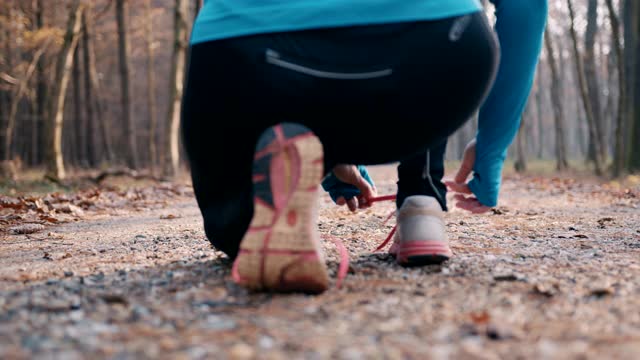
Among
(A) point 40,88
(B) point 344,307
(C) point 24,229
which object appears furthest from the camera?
(A) point 40,88

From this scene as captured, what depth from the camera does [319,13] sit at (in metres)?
1.81

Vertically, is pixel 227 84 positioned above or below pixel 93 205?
above

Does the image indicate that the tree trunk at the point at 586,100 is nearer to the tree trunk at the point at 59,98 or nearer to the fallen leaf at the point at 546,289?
the tree trunk at the point at 59,98

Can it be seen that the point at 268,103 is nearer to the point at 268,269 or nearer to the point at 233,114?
the point at 233,114

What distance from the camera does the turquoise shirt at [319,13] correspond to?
1.80m

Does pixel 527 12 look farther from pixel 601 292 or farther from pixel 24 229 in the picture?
pixel 24 229

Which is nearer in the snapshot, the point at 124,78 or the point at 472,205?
the point at 472,205

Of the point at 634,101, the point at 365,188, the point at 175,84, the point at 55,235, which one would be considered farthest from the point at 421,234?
the point at 634,101

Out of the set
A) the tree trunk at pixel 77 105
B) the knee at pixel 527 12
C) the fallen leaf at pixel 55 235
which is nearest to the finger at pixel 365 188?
the knee at pixel 527 12

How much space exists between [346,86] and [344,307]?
2.10ft

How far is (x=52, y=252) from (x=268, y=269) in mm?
1821

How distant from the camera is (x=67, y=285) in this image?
2.06 m

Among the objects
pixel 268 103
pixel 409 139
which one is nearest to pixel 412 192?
pixel 409 139

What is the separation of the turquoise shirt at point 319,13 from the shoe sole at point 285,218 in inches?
12.7
